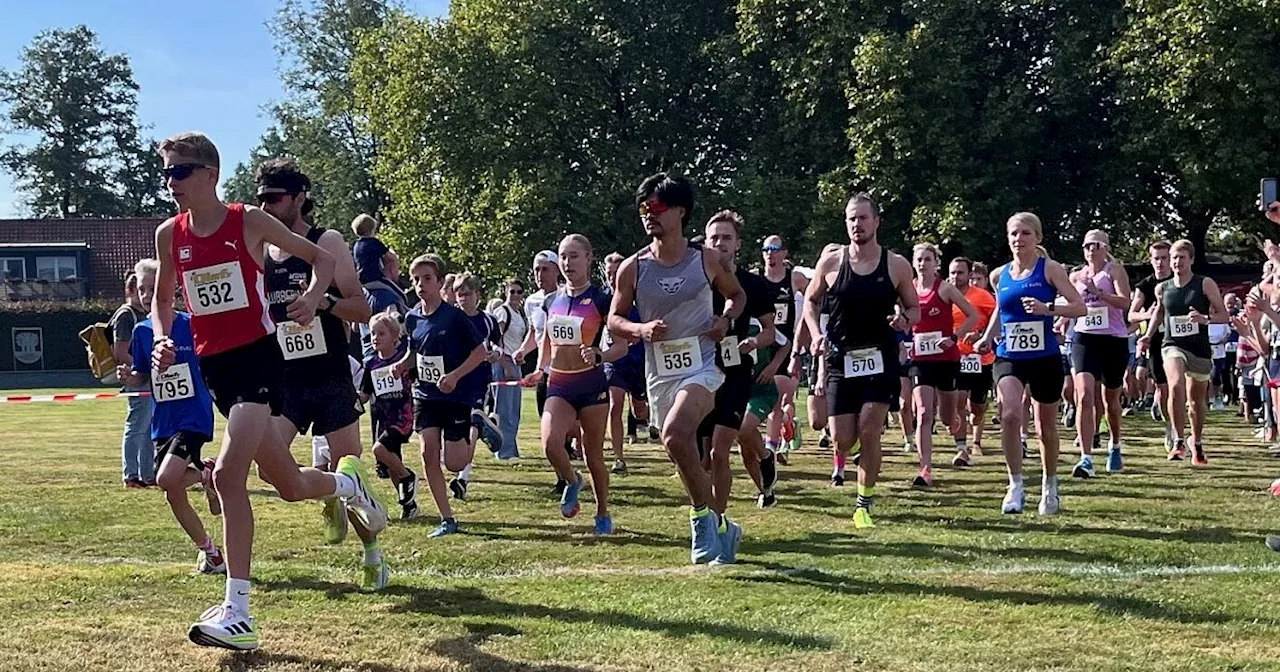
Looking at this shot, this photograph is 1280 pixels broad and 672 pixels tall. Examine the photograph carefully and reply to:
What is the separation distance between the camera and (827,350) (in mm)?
8250

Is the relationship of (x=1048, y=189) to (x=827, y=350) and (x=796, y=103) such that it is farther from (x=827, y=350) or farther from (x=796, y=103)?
(x=827, y=350)

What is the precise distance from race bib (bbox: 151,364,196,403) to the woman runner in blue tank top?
503 centimetres

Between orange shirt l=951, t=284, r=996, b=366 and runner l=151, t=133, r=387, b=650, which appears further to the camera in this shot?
orange shirt l=951, t=284, r=996, b=366

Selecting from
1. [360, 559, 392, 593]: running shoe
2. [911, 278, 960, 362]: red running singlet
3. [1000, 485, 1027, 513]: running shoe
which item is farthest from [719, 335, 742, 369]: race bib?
[911, 278, 960, 362]: red running singlet

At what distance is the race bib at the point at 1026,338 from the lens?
859cm

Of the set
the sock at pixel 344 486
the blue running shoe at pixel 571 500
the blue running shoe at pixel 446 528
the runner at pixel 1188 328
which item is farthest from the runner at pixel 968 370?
the sock at pixel 344 486

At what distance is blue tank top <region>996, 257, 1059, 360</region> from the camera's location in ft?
28.2

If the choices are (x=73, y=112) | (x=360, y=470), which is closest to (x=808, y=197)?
(x=360, y=470)

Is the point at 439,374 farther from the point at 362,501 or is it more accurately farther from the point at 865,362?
the point at 865,362

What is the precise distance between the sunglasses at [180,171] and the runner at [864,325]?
4.16 metres

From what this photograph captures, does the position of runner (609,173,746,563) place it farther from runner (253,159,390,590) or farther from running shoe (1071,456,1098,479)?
running shoe (1071,456,1098,479)

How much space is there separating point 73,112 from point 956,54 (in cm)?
6484

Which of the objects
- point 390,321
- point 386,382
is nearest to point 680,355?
point 386,382

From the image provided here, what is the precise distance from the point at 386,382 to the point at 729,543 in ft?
10.7
